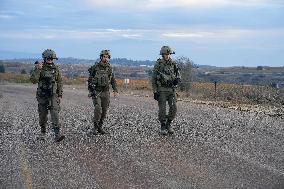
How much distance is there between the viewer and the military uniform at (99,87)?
14.5m

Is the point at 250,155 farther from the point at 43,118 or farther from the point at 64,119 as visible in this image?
the point at 64,119

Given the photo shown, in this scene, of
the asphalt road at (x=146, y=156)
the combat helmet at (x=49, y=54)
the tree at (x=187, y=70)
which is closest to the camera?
the asphalt road at (x=146, y=156)

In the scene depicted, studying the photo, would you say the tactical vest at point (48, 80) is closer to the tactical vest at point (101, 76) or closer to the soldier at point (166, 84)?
the tactical vest at point (101, 76)

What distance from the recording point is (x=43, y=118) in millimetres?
13789

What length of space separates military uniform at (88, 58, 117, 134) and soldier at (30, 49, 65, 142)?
136cm

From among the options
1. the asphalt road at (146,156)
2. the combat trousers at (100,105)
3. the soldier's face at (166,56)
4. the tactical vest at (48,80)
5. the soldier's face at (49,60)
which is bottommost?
the asphalt road at (146,156)

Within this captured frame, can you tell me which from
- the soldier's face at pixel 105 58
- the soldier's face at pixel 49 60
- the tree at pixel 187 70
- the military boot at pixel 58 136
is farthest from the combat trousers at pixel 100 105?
the tree at pixel 187 70

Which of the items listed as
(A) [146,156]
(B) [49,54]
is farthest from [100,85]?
(A) [146,156]

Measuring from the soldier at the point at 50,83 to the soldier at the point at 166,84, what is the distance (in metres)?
2.50

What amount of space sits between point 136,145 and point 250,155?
253 centimetres

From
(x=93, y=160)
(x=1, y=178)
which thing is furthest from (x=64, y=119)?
(x=1, y=178)

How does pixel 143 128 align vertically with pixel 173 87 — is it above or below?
below

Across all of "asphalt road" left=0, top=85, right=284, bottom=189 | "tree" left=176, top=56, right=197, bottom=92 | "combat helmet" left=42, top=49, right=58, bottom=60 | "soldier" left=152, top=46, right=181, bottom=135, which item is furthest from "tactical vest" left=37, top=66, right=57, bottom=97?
"tree" left=176, top=56, right=197, bottom=92

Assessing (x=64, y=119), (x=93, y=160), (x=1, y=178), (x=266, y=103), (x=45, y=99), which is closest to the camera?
(x=1, y=178)
